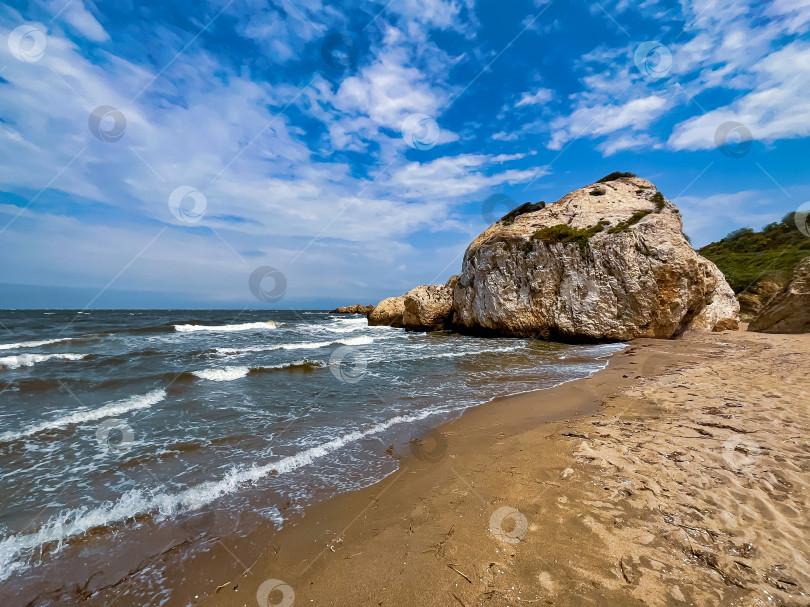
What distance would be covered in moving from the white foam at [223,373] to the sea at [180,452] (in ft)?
0.17

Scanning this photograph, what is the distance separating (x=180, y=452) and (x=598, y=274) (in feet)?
65.4

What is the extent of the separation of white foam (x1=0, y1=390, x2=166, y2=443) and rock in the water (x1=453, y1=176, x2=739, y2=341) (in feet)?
62.9

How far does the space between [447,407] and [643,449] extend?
4175mm

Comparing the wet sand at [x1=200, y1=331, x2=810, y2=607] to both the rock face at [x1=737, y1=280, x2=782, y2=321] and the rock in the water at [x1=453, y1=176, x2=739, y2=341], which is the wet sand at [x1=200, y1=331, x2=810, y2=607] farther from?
the rock face at [x1=737, y1=280, x2=782, y2=321]

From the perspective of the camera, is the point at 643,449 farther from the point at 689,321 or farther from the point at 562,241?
the point at 689,321

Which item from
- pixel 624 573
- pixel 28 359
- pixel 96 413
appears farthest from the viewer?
pixel 28 359

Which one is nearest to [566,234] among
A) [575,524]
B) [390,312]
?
[575,524]

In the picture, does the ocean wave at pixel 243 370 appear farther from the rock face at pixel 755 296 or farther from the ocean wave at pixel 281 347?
the rock face at pixel 755 296

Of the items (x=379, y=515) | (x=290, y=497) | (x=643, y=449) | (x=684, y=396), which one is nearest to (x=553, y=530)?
(x=379, y=515)

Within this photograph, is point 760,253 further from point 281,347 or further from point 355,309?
point 355,309

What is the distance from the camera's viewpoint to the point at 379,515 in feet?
12.8

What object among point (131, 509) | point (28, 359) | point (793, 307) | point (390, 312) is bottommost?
point (131, 509)

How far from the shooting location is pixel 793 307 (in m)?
16.0

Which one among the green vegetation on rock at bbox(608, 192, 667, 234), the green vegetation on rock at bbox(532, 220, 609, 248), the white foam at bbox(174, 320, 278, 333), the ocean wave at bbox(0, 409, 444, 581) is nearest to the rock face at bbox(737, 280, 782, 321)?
the green vegetation on rock at bbox(608, 192, 667, 234)
